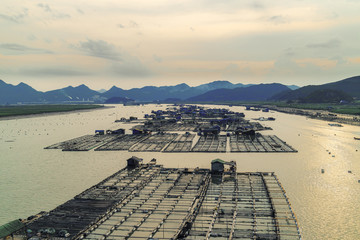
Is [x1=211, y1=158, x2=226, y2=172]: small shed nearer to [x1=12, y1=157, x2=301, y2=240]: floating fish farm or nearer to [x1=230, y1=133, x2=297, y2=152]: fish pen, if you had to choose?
[x1=12, y1=157, x2=301, y2=240]: floating fish farm

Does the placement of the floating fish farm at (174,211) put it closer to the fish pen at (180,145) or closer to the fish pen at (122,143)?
the fish pen at (180,145)

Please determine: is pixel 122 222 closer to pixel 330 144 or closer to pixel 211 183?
pixel 211 183

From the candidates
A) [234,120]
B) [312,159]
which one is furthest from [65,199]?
[234,120]

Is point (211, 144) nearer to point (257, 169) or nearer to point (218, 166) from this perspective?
point (257, 169)

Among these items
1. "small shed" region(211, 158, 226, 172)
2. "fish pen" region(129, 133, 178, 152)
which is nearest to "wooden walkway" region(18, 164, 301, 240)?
"small shed" region(211, 158, 226, 172)

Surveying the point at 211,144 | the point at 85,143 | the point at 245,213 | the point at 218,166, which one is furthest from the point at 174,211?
the point at 85,143

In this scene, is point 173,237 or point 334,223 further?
point 334,223
